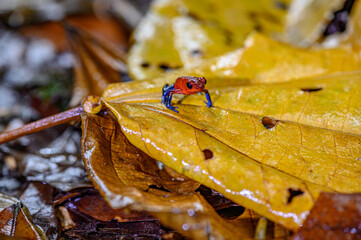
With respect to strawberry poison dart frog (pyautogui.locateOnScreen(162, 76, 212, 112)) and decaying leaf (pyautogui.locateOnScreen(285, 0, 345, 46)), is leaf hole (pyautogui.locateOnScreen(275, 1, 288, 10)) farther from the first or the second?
strawberry poison dart frog (pyautogui.locateOnScreen(162, 76, 212, 112))

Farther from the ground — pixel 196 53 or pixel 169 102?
pixel 169 102

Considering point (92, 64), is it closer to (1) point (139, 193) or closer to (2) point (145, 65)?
(2) point (145, 65)

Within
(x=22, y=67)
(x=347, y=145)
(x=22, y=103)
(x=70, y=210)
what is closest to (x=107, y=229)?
(x=70, y=210)

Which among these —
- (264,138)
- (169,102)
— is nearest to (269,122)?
(264,138)

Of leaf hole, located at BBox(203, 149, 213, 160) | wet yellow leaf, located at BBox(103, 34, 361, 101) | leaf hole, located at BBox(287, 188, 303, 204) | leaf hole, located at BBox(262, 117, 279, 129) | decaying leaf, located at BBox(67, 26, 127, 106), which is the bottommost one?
decaying leaf, located at BBox(67, 26, 127, 106)

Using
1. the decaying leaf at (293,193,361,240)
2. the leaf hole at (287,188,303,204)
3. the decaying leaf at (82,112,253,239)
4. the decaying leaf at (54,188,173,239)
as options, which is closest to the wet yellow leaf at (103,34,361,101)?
the decaying leaf at (82,112,253,239)

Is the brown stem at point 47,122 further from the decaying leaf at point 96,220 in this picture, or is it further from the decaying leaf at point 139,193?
the decaying leaf at point 96,220
